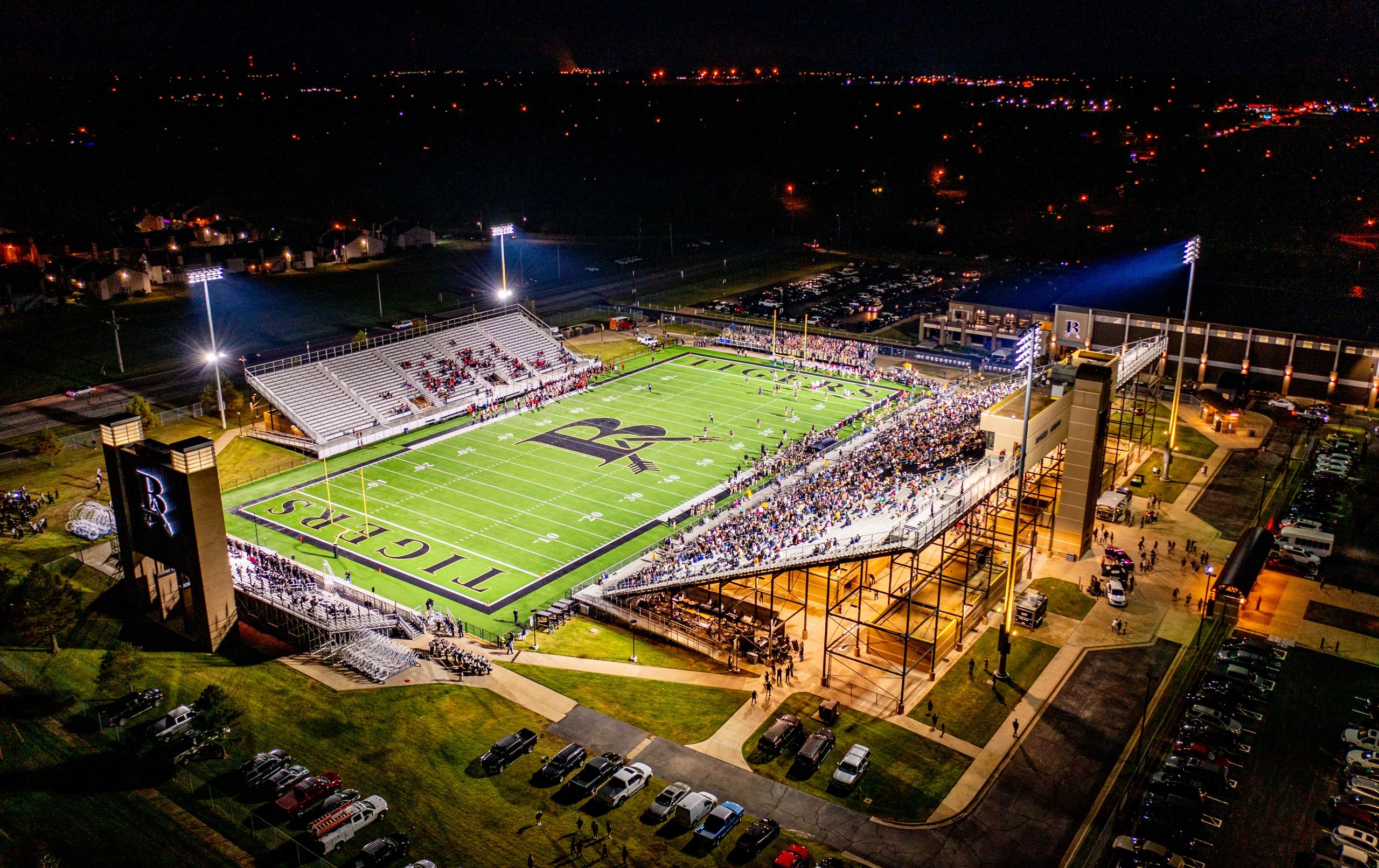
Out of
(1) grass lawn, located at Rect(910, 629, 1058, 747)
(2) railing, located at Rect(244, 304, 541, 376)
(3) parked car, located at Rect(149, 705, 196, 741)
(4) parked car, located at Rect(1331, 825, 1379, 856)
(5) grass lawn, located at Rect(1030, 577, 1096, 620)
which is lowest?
(1) grass lawn, located at Rect(910, 629, 1058, 747)

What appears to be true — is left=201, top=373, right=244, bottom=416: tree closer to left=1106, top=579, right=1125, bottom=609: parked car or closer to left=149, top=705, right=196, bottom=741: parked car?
left=149, top=705, right=196, bottom=741: parked car

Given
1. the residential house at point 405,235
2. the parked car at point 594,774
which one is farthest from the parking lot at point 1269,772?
the residential house at point 405,235

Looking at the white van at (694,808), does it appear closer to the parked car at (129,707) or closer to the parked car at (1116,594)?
the parked car at (129,707)

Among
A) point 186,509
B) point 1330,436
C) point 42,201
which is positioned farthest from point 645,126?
point 186,509

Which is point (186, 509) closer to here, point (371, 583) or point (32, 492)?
point (371, 583)

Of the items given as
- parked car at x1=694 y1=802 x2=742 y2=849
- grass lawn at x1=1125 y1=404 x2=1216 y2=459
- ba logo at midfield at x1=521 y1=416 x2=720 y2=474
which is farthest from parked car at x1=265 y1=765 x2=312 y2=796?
grass lawn at x1=1125 y1=404 x2=1216 y2=459

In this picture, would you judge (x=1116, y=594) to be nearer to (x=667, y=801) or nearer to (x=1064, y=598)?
(x=1064, y=598)
